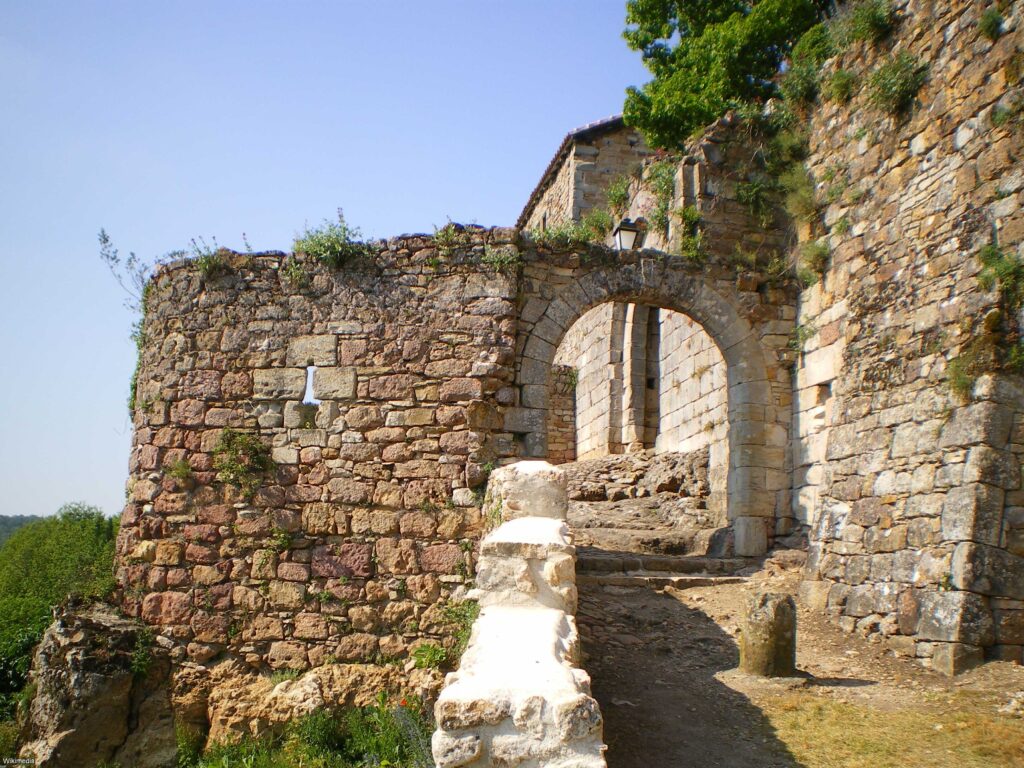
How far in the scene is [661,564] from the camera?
27.6ft

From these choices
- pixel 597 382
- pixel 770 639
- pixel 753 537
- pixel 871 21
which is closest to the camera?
pixel 770 639

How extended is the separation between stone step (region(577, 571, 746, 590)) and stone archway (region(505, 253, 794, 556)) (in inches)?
39.3

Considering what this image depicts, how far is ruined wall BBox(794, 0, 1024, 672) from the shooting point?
230 inches

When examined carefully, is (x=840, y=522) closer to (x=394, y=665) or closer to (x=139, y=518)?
(x=394, y=665)

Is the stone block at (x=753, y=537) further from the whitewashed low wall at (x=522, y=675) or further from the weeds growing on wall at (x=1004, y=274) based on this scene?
the whitewashed low wall at (x=522, y=675)

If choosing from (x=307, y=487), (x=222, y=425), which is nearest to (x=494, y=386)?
(x=307, y=487)

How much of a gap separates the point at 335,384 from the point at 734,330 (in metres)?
4.19

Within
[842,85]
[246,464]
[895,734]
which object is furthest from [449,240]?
[895,734]

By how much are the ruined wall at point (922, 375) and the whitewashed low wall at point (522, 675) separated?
9.86 ft

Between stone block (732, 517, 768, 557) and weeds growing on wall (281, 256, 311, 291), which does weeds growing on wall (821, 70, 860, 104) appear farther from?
weeds growing on wall (281, 256, 311, 291)

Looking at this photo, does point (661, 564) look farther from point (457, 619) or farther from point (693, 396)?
point (693, 396)

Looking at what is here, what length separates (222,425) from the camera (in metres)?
8.30

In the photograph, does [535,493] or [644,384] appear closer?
[535,493]

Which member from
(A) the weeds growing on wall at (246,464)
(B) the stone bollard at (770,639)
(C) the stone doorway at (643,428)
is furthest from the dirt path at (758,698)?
(A) the weeds growing on wall at (246,464)
